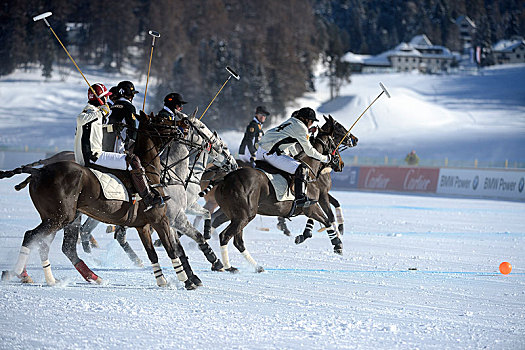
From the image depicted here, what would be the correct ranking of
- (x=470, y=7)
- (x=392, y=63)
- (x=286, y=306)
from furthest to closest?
1. (x=470, y=7)
2. (x=392, y=63)
3. (x=286, y=306)

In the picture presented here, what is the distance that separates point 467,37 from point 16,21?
12351 cm

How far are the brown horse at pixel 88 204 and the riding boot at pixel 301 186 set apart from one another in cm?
235

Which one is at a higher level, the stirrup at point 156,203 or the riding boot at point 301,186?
the stirrup at point 156,203

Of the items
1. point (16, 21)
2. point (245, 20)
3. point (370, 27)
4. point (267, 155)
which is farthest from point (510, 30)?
point (267, 155)

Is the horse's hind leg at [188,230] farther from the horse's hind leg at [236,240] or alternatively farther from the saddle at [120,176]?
the saddle at [120,176]

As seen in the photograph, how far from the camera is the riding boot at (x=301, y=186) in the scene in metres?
9.44

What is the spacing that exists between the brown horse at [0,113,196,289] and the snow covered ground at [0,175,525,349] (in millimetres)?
312

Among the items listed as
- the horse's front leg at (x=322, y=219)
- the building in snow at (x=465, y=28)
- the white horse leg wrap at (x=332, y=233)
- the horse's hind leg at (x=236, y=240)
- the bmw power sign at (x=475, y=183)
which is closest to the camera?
the horse's hind leg at (x=236, y=240)

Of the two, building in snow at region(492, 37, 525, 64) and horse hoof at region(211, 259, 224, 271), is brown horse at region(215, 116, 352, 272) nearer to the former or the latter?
horse hoof at region(211, 259, 224, 271)

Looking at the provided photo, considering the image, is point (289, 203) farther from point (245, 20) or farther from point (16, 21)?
point (245, 20)

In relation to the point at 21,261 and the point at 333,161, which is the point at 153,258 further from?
the point at 333,161

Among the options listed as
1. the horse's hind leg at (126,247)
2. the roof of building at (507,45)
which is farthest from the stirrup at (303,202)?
the roof of building at (507,45)

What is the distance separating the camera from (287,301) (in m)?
6.75

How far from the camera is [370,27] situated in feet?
646
